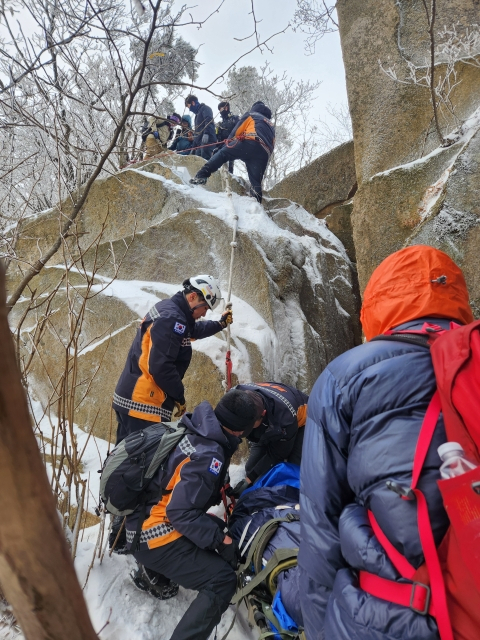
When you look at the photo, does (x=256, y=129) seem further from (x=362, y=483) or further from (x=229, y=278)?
(x=362, y=483)

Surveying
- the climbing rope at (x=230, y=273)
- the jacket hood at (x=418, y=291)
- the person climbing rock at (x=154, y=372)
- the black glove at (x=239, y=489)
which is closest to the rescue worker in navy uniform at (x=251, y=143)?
the climbing rope at (x=230, y=273)

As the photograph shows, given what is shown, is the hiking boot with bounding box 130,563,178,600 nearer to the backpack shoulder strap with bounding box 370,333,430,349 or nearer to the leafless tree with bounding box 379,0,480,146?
the backpack shoulder strap with bounding box 370,333,430,349

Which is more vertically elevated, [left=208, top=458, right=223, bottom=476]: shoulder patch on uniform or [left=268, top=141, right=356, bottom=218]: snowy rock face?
[left=268, top=141, right=356, bottom=218]: snowy rock face

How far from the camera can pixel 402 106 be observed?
5.00m

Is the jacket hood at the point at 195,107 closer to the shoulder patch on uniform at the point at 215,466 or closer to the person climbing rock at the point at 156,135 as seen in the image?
the person climbing rock at the point at 156,135

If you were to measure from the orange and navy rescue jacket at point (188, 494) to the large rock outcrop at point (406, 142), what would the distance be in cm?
228

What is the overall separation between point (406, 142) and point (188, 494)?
473 cm

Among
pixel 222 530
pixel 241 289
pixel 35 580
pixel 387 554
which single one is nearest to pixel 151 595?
pixel 222 530

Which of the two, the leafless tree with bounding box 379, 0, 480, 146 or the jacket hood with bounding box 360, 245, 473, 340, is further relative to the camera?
the leafless tree with bounding box 379, 0, 480, 146

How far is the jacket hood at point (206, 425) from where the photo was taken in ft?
8.18

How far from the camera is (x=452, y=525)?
92 centimetres

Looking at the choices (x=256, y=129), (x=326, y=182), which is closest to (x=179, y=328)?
(x=256, y=129)

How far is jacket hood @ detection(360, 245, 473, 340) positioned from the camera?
1396mm

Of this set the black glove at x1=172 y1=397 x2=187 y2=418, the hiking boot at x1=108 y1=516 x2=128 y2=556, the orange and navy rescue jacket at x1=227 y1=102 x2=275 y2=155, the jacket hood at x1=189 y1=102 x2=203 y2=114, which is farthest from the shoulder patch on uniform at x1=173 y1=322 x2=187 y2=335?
the jacket hood at x1=189 y1=102 x2=203 y2=114
